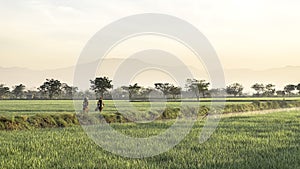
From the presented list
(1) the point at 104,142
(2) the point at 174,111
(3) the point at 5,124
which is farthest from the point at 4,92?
(1) the point at 104,142

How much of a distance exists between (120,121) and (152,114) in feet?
12.8

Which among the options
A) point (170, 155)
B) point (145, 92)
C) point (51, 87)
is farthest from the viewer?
point (51, 87)

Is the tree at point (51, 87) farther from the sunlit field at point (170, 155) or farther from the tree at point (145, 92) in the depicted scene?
the sunlit field at point (170, 155)

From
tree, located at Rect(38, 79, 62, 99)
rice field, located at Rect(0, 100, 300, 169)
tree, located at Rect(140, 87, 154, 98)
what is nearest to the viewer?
rice field, located at Rect(0, 100, 300, 169)

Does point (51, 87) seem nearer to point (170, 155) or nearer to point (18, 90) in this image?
point (18, 90)

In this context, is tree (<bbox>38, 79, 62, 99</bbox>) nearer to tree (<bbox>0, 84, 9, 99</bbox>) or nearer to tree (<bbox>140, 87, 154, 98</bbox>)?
tree (<bbox>0, 84, 9, 99</bbox>)

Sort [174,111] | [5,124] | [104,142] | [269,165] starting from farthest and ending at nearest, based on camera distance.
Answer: [174,111]
[5,124]
[104,142]
[269,165]

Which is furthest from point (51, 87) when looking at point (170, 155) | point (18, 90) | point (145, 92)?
point (170, 155)

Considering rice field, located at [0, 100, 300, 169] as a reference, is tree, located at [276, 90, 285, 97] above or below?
above

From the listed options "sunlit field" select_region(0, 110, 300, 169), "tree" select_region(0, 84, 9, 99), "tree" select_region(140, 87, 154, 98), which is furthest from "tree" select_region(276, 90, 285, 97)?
"sunlit field" select_region(0, 110, 300, 169)

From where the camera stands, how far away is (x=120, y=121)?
805 inches

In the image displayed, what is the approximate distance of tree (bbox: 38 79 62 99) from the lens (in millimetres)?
85250

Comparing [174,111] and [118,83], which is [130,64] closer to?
[118,83]

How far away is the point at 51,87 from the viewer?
281 feet
